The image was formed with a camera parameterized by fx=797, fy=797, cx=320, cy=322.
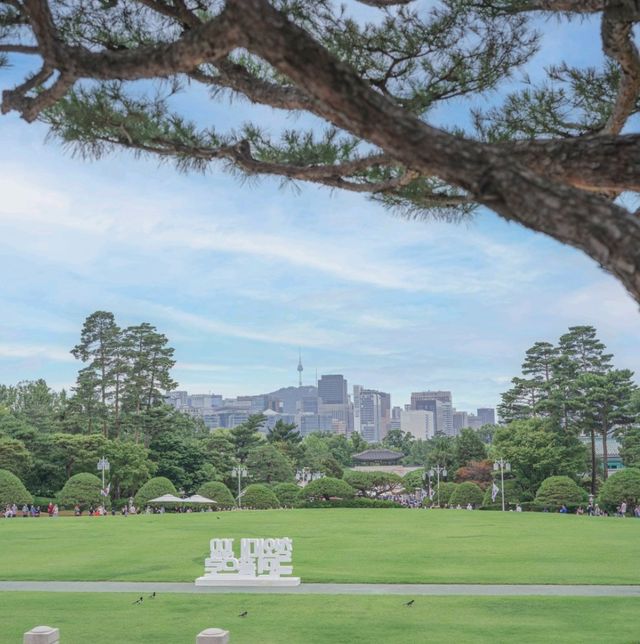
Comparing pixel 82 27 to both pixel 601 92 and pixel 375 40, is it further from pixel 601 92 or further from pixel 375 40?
pixel 601 92

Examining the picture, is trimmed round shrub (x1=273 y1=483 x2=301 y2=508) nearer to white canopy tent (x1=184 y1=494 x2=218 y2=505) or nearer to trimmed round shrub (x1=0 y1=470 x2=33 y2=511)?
white canopy tent (x1=184 y1=494 x2=218 y2=505)

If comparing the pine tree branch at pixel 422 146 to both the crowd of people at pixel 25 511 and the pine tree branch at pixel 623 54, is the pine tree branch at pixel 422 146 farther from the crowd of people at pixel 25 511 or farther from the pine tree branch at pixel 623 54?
the crowd of people at pixel 25 511

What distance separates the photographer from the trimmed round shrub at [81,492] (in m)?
38.5

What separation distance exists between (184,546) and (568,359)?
3242 centimetres

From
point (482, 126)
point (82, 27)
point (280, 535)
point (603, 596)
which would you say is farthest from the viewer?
point (280, 535)

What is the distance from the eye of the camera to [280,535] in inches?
948

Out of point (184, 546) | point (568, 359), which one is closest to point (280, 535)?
point (184, 546)

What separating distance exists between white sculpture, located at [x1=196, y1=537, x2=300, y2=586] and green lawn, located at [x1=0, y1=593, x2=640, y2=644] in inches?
39.9

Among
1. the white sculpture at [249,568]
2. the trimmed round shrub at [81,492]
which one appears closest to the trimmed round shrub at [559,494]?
the trimmed round shrub at [81,492]

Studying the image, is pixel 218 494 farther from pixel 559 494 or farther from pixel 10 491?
pixel 559 494

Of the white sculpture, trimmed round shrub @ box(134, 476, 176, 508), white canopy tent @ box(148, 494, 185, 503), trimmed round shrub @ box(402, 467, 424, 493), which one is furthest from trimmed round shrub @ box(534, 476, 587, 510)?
the white sculpture

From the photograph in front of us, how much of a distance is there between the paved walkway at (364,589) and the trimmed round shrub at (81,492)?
2473 cm

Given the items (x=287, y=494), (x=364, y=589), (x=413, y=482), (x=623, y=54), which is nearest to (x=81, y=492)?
(x=287, y=494)

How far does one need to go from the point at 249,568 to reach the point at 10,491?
25.9m
